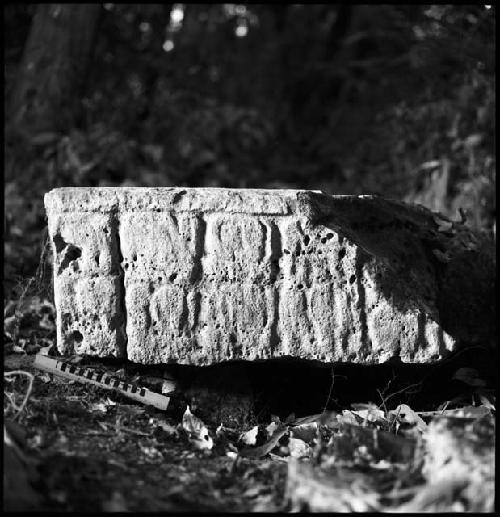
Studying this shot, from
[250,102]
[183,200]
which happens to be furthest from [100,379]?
[250,102]

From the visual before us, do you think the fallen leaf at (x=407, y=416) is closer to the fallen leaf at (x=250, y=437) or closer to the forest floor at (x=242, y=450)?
the forest floor at (x=242, y=450)

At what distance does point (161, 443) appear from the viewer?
2.99m

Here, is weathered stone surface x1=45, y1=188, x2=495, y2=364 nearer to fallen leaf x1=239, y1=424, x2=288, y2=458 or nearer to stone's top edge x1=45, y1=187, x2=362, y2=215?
stone's top edge x1=45, y1=187, x2=362, y2=215

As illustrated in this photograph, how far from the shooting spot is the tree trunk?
6.35 m

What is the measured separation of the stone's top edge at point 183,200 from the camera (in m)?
3.16

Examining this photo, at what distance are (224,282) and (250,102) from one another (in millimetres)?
6157

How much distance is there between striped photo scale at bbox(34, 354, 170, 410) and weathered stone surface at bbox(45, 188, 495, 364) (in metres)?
0.16

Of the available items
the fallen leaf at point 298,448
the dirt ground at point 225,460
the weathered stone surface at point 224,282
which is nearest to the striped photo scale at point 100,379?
the dirt ground at point 225,460

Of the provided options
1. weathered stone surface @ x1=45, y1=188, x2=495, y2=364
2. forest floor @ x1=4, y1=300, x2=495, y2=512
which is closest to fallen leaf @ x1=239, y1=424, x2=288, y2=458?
forest floor @ x1=4, y1=300, x2=495, y2=512

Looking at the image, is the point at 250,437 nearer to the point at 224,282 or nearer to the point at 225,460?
the point at 225,460

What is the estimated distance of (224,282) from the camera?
3170 mm

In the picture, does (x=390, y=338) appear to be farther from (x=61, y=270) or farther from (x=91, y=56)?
(x=91, y=56)

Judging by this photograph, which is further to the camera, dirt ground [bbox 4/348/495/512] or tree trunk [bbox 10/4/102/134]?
tree trunk [bbox 10/4/102/134]

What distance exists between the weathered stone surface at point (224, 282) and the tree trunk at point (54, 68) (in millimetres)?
3392
